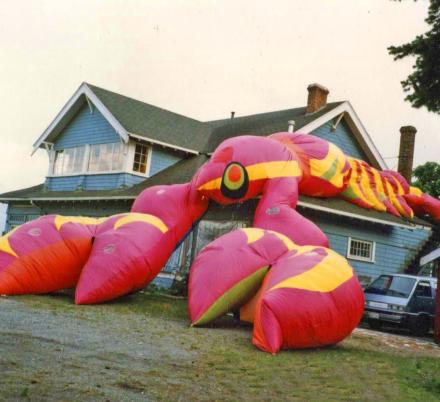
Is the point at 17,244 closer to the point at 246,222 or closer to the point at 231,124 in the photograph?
the point at 246,222

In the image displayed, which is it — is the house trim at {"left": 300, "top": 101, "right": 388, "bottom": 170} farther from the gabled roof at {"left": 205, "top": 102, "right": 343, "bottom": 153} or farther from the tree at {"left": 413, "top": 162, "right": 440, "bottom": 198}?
the tree at {"left": 413, "top": 162, "right": 440, "bottom": 198}

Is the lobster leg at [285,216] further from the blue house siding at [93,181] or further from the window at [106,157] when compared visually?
the window at [106,157]

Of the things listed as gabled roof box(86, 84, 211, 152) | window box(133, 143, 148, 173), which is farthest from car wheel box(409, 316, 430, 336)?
window box(133, 143, 148, 173)

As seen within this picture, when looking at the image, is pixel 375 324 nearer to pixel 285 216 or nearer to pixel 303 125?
pixel 285 216

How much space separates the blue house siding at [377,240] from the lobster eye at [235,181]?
4.29m

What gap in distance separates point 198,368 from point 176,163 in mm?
14236

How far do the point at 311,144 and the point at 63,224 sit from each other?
5566 mm

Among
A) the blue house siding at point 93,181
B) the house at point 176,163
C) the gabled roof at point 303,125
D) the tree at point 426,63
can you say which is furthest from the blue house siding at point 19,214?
the tree at point 426,63

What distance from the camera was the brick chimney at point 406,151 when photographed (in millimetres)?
20797

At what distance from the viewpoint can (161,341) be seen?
730 cm

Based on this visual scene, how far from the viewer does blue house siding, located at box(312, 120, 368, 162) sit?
18.6 m

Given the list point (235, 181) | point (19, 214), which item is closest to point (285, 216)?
point (235, 181)

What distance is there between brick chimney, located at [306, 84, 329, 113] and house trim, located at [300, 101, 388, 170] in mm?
1109

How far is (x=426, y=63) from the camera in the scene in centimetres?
795
